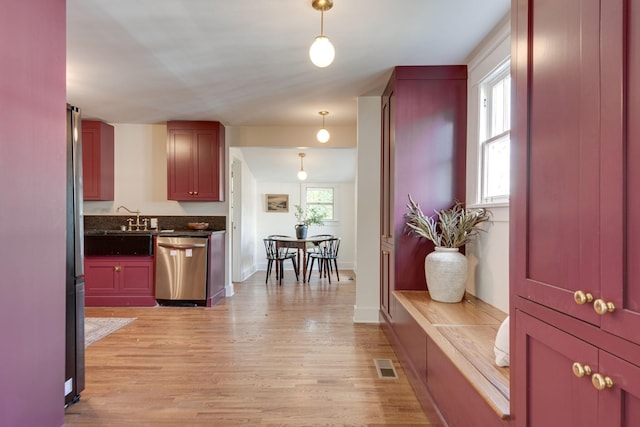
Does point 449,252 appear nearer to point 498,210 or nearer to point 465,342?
point 498,210

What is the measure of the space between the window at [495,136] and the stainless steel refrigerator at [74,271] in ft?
8.74

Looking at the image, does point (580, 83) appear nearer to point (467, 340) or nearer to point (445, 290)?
point (467, 340)

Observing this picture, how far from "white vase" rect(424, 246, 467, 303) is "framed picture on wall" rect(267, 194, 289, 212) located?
549cm

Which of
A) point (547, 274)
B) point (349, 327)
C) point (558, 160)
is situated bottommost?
point (349, 327)

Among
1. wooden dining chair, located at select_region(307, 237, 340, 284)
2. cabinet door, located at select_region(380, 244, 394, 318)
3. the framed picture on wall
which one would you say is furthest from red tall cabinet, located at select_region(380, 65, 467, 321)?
the framed picture on wall

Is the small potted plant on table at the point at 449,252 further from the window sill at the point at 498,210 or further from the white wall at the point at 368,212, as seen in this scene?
the white wall at the point at 368,212

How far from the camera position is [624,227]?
0.73 m

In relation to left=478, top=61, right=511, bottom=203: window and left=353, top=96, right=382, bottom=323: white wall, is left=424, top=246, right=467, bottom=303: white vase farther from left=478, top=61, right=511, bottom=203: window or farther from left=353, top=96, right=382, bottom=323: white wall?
left=353, top=96, right=382, bottom=323: white wall

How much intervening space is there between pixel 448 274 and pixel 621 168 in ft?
5.98

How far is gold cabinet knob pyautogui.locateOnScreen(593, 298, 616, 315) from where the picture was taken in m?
0.75

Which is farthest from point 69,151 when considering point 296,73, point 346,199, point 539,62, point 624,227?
point 346,199

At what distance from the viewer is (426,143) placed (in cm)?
291

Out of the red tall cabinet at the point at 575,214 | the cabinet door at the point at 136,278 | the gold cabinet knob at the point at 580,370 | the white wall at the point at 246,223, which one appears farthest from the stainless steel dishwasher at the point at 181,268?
the gold cabinet knob at the point at 580,370

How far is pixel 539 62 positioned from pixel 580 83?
0.19 metres
